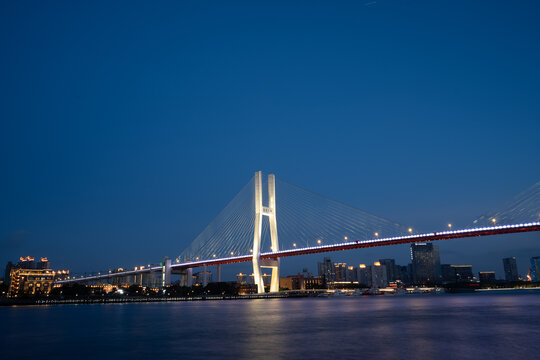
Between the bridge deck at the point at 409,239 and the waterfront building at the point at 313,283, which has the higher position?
the bridge deck at the point at 409,239

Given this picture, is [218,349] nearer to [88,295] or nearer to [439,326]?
[439,326]

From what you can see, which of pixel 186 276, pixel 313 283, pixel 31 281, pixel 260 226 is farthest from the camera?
pixel 313 283

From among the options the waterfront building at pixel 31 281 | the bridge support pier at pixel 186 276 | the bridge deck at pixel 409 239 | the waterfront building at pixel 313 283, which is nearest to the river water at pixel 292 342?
the bridge deck at pixel 409 239

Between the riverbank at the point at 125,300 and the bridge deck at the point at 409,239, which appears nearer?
the bridge deck at the point at 409,239

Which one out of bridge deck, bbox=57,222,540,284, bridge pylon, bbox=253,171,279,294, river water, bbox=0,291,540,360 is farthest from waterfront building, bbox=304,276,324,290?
river water, bbox=0,291,540,360

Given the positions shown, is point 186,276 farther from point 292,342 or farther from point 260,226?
point 292,342

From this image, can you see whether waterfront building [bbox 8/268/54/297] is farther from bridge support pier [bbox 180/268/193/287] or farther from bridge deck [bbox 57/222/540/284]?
bridge deck [bbox 57/222/540/284]

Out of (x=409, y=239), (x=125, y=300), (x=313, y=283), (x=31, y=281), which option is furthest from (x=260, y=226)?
(x=313, y=283)

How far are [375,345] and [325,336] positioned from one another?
→ 2708 millimetres

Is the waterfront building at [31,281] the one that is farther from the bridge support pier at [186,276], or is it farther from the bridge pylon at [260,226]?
the bridge pylon at [260,226]

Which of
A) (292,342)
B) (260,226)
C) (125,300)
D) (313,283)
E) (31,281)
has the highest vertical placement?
(260,226)

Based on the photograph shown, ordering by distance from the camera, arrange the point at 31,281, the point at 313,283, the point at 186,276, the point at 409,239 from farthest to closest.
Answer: the point at 313,283, the point at 31,281, the point at 186,276, the point at 409,239

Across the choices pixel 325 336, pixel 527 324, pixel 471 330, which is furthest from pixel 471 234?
pixel 325 336

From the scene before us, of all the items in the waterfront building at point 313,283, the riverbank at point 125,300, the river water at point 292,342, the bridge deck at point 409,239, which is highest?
the bridge deck at point 409,239
